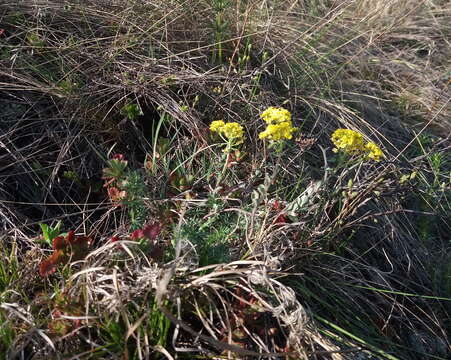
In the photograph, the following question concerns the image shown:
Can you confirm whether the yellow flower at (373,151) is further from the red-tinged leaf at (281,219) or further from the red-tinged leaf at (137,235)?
the red-tinged leaf at (137,235)

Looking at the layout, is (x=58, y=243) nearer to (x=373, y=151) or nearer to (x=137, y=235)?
(x=137, y=235)

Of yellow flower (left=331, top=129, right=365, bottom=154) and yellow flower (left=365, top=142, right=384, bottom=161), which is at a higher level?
yellow flower (left=331, top=129, right=365, bottom=154)

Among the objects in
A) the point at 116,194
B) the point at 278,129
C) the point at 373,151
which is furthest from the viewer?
the point at 116,194

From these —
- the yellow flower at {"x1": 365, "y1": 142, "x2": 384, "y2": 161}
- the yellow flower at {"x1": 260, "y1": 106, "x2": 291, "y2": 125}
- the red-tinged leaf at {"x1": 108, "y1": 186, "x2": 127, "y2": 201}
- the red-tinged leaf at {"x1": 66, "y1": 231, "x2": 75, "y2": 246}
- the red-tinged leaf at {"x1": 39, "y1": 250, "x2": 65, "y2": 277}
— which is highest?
the yellow flower at {"x1": 260, "y1": 106, "x2": 291, "y2": 125}

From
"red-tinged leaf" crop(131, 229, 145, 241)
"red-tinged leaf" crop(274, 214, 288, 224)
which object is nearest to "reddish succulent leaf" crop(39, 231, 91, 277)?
"red-tinged leaf" crop(131, 229, 145, 241)

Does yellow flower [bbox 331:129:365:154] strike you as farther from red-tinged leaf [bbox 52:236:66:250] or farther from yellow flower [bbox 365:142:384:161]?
red-tinged leaf [bbox 52:236:66:250]

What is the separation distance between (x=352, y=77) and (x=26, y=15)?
1.69 m

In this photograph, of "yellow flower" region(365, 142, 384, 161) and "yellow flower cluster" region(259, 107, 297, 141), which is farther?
"yellow flower" region(365, 142, 384, 161)

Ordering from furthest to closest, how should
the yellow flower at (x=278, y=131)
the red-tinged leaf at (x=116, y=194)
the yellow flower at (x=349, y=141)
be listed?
the red-tinged leaf at (x=116, y=194), the yellow flower at (x=349, y=141), the yellow flower at (x=278, y=131)

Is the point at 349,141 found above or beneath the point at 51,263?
above

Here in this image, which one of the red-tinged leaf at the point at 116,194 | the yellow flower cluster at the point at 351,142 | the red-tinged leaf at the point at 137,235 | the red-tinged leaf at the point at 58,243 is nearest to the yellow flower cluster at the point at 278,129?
the yellow flower cluster at the point at 351,142

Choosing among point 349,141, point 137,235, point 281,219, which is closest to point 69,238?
point 137,235

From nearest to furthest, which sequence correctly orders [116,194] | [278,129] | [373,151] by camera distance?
[278,129]
[373,151]
[116,194]

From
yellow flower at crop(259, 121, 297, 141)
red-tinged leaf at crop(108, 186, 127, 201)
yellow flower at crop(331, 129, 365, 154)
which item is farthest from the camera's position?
red-tinged leaf at crop(108, 186, 127, 201)
